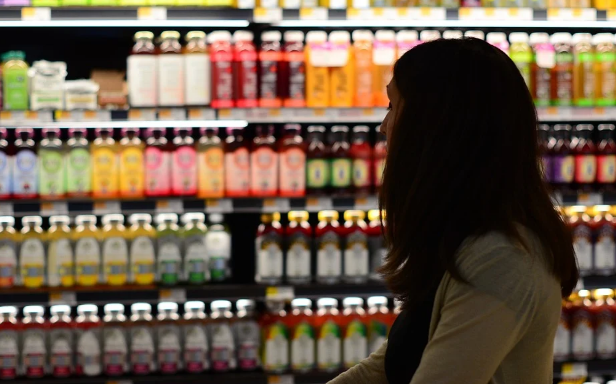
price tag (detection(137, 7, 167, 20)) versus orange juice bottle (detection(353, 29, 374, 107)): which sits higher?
price tag (detection(137, 7, 167, 20))

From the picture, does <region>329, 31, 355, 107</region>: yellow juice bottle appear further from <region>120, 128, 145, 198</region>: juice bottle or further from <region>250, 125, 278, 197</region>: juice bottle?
<region>120, 128, 145, 198</region>: juice bottle

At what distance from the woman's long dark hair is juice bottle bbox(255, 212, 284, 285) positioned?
2250 mm

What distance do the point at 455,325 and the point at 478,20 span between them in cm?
253

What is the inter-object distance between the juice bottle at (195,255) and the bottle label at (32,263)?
60cm

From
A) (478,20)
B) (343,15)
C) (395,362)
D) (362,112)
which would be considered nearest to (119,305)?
(362,112)

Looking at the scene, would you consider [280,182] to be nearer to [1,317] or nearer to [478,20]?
[478,20]

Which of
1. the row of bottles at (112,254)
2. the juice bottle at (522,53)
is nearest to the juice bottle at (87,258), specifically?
the row of bottles at (112,254)

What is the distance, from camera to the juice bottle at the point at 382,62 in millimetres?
3270

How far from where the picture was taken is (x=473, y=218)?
3.40 feet

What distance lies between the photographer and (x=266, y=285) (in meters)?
3.27

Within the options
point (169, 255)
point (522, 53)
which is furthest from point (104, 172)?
point (522, 53)

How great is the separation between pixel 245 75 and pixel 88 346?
132 cm

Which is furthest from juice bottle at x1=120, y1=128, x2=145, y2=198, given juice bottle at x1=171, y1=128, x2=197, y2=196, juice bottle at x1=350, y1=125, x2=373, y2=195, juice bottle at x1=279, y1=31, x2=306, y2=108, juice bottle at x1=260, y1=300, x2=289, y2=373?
juice bottle at x1=350, y1=125, x2=373, y2=195

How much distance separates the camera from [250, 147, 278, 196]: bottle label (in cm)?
327
